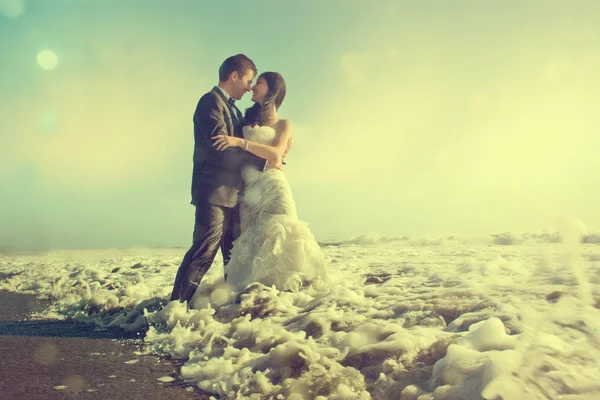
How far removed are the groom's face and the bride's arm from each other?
1.57 feet

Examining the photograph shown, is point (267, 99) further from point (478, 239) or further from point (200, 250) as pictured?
point (478, 239)

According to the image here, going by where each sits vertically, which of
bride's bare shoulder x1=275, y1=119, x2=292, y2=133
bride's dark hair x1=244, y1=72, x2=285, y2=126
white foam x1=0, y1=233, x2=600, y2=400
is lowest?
white foam x1=0, y1=233, x2=600, y2=400

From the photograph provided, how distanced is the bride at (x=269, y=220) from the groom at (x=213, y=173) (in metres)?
0.14

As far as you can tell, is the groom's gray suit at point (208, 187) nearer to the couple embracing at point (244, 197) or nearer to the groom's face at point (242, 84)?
the couple embracing at point (244, 197)

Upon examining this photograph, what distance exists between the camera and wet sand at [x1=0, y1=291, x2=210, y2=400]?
246 centimetres

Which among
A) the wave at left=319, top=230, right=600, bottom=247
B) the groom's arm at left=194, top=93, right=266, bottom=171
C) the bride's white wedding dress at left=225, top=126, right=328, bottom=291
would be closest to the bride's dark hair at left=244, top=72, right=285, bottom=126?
the bride's white wedding dress at left=225, top=126, right=328, bottom=291

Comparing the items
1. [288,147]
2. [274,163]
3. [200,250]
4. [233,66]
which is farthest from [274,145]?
[200,250]

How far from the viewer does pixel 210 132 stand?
13.9 feet

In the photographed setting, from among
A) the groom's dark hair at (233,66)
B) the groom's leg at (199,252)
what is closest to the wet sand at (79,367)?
the groom's leg at (199,252)

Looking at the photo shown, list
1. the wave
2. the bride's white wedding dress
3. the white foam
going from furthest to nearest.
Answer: the wave, the bride's white wedding dress, the white foam

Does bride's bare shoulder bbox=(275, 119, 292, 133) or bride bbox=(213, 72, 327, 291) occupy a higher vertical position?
bride's bare shoulder bbox=(275, 119, 292, 133)

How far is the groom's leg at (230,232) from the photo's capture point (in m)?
4.68

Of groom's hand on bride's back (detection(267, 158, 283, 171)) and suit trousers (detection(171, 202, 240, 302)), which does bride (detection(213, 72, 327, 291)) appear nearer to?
groom's hand on bride's back (detection(267, 158, 283, 171))

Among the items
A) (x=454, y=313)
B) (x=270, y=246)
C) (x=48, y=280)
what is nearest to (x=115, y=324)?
(x=270, y=246)
